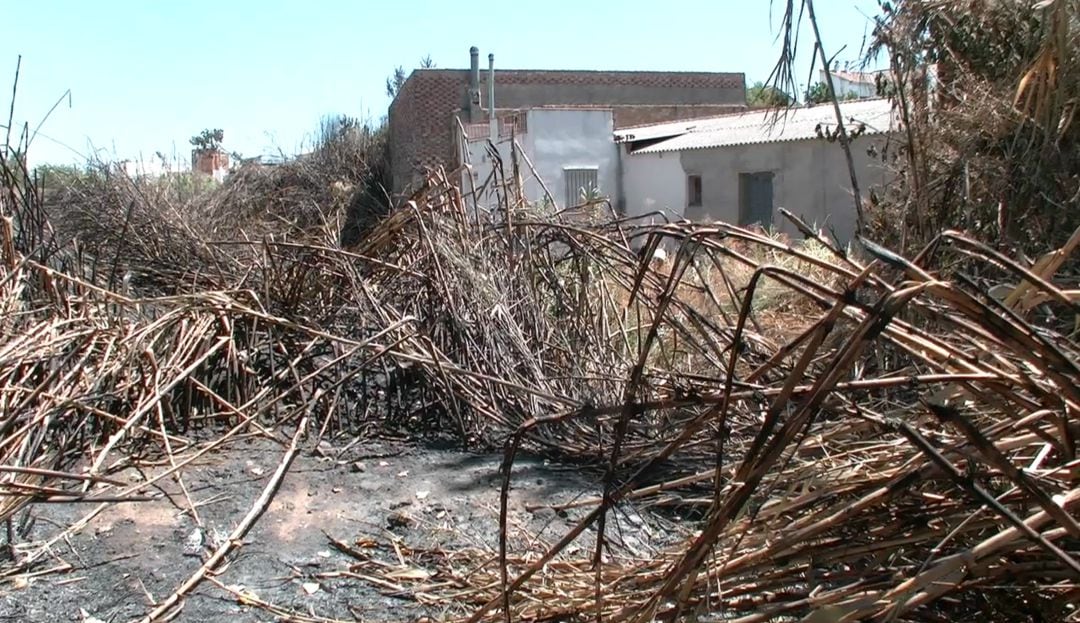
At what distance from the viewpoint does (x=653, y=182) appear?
23.5 meters

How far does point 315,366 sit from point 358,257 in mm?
637

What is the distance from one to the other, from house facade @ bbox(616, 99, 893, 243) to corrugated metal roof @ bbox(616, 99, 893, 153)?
0.09 feet

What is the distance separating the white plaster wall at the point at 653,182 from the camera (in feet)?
74.0

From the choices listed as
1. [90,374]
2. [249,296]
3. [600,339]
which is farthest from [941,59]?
[90,374]

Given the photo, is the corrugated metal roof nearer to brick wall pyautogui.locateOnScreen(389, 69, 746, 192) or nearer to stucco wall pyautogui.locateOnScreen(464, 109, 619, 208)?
stucco wall pyautogui.locateOnScreen(464, 109, 619, 208)

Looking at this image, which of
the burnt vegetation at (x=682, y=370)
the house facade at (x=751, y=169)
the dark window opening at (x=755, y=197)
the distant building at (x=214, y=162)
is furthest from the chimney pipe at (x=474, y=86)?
the burnt vegetation at (x=682, y=370)

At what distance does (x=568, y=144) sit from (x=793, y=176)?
641cm

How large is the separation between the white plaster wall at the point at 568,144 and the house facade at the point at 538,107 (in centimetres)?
2

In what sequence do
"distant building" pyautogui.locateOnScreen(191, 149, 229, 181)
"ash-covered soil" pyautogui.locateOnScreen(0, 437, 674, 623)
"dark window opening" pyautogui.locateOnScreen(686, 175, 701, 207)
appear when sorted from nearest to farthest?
"ash-covered soil" pyautogui.locateOnScreen(0, 437, 674, 623)
"dark window opening" pyautogui.locateOnScreen(686, 175, 701, 207)
"distant building" pyautogui.locateOnScreen(191, 149, 229, 181)

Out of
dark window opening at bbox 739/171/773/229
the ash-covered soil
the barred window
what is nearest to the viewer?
the ash-covered soil

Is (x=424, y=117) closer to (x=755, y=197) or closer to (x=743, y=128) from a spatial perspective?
(x=743, y=128)

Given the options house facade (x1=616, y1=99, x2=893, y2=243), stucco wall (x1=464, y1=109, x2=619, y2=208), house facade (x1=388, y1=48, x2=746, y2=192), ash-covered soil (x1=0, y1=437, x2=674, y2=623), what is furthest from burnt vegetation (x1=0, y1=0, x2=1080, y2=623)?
stucco wall (x1=464, y1=109, x2=619, y2=208)

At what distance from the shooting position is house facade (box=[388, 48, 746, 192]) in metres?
23.6

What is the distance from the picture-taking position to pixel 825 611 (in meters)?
1.63
